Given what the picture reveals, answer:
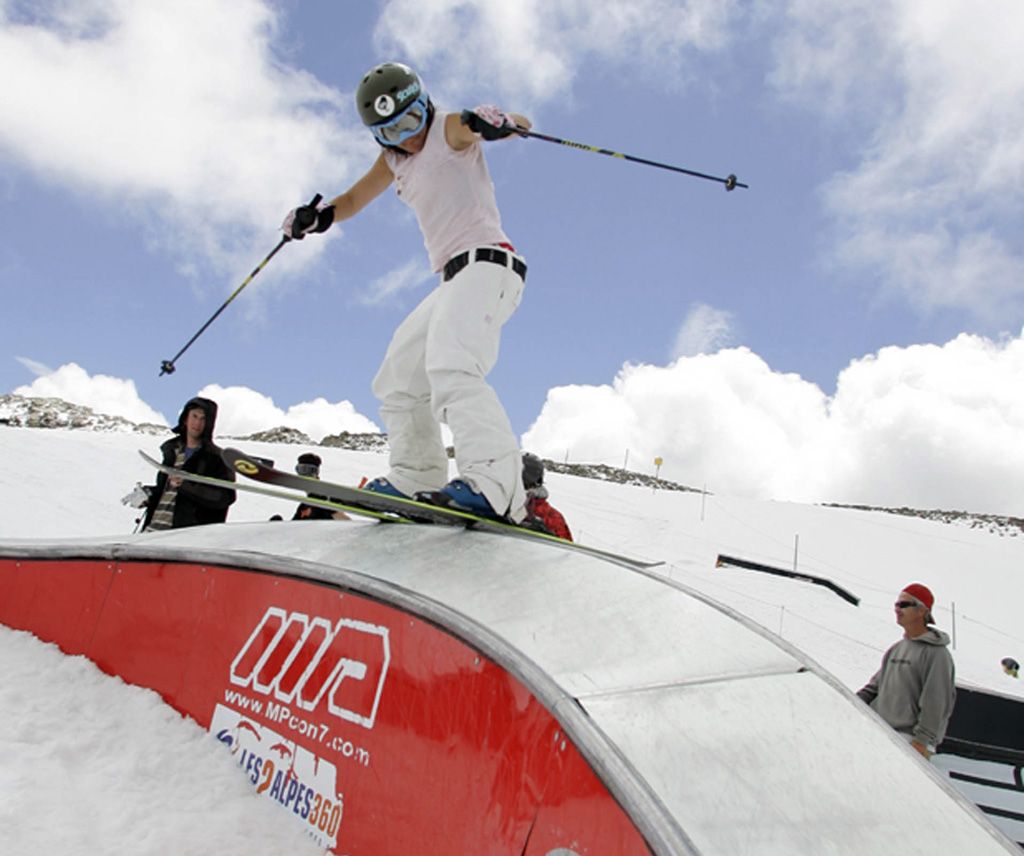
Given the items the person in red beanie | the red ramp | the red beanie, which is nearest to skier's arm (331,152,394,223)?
the red ramp

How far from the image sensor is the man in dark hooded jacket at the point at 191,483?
473 cm

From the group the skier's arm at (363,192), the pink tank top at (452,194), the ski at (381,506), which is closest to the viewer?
the ski at (381,506)

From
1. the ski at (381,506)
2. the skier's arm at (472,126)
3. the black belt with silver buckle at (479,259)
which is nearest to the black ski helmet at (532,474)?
the ski at (381,506)

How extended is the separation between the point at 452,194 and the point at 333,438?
49798mm

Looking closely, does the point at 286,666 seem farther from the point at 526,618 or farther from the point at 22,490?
the point at 22,490

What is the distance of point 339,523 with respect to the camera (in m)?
3.25

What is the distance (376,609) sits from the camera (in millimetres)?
2170

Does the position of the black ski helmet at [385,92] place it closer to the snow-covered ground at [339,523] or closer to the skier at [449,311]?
the skier at [449,311]

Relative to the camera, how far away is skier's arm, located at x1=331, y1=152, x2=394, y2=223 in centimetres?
379

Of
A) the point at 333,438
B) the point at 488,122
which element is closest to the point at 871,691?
the point at 488,122

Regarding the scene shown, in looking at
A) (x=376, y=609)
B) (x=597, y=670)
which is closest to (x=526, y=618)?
(x=597, y=670)

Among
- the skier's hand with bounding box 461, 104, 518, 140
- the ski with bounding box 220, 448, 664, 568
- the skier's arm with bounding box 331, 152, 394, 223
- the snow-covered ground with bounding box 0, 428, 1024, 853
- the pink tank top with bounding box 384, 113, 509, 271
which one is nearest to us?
the snow-covered ground with bounding box 0, 428, 1024, 853

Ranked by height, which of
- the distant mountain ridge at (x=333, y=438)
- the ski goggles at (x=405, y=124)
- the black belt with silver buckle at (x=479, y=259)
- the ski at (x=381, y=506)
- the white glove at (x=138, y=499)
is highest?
the distant mountain ridge at (x=333, y=438)

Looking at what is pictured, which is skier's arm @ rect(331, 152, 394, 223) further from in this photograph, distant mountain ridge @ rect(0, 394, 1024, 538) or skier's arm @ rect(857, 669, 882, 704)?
distant mountain ridge @ rect(0, 394, 1024, 538)
